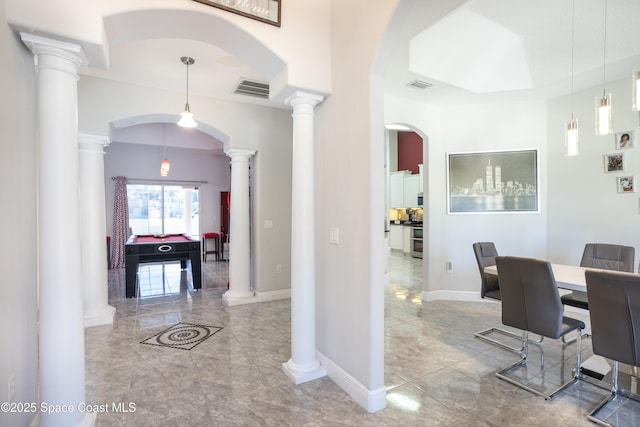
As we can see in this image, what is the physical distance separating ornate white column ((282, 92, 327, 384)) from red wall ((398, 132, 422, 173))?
7.85 metres

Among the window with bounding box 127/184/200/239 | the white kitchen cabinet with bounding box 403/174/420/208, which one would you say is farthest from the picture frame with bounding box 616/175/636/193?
the window with bounding box 127/184/200/239

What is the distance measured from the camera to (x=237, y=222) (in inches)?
186

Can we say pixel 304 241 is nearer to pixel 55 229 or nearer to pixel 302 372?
pixel 302 372

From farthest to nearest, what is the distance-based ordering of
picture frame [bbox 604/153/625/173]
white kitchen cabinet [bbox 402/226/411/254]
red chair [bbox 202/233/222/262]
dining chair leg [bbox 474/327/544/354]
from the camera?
white kitchen cabinet [bbox 402/226/411/254] < red chair [bbox 202/233/222/262] < picture frame [bbox 604/153/625/173] < dining chair leg [bbox 474/327/544/354]

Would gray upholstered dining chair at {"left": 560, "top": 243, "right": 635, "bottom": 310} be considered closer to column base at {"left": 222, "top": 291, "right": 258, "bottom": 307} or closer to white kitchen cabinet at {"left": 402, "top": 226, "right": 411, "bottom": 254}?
column base at {"left": 222, "top": 291, "right": 258, "bottom": 307}

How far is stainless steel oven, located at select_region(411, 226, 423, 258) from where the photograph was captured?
29.3ft

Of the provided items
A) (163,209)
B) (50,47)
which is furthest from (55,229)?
(163,209)

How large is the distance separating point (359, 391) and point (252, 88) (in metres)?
3.68

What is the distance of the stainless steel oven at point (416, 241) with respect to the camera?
8.94 meters

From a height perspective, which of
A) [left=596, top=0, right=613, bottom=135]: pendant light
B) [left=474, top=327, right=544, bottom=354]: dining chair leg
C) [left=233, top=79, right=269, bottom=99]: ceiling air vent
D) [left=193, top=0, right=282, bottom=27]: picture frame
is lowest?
[left=474, top=327, right=544, bottom=354]: dining chair leg

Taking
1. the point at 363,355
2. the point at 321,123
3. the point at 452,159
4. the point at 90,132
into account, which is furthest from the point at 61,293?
the point at 452,159

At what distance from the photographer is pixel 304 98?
2.60 meters

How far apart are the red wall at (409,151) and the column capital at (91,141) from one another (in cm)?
826

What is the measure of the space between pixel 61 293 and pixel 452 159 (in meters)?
4.90
